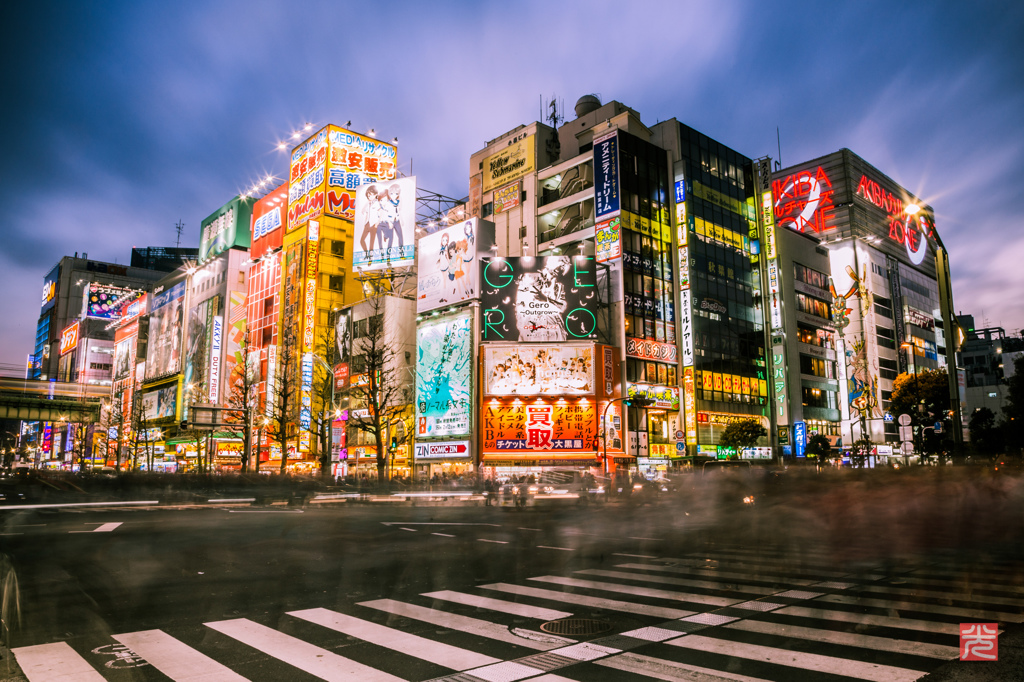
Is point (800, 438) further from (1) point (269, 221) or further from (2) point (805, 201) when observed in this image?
(1) point (269, 221)

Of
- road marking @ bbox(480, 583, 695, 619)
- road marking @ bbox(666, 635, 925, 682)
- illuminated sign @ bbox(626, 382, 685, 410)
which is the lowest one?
road marking @ bbox(480, 583, 695, 619)

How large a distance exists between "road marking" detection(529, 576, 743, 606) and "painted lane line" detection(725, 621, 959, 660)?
4.12 feet

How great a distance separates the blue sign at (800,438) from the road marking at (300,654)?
242 ft

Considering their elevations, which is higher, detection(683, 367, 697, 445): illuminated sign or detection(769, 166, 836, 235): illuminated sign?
detection(769, 166, 836, 235): illuminated sign

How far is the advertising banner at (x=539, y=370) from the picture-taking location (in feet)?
177

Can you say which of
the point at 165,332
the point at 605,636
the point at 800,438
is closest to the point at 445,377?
the point at 800,438

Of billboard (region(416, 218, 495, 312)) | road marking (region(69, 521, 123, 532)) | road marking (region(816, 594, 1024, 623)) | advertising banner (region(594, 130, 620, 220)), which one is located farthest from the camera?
advertising banner (region(594, 130, 620, 220))

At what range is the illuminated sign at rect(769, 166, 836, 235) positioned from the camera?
103500mm

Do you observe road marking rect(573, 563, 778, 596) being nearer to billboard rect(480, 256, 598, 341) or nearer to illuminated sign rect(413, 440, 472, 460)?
illuminated sign rect(413, 440, 472, 460)

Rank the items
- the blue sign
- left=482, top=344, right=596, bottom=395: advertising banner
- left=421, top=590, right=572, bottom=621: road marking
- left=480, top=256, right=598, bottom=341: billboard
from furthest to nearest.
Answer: the blue sign
left=480, top=256, right=598, bottom=341: billboard
left=482, top=344, right=596, bottom=395: advertising banner
left=421, top=590, right=572, bottom=621: road marking

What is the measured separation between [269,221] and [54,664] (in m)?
87.3

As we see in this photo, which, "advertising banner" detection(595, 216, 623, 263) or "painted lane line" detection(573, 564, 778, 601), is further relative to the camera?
"advertising banner" detection(595, 216, 623, 263)

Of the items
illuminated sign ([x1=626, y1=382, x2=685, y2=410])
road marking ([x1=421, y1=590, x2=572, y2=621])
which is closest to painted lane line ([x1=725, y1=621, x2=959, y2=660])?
road marking ([x1=421, y1=590, x2=572, y2=621])

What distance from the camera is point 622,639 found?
683 cm
